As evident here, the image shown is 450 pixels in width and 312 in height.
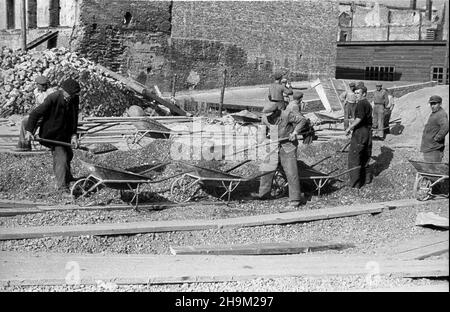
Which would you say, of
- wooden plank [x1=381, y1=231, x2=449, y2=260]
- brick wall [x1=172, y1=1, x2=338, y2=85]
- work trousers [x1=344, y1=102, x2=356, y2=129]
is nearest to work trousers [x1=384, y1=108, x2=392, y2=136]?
work trousers [x1=344, y1=102, x2=356, y2=129]

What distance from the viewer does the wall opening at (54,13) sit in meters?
20.7

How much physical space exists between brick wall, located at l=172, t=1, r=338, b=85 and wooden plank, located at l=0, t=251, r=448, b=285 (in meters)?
17.9

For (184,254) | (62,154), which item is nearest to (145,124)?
(62,154)

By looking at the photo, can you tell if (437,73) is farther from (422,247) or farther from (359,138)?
(422,247)

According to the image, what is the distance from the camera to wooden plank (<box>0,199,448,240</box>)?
Result: 6.09 meters

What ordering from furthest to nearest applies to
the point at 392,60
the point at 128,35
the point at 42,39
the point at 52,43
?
the point at 392,60 < the point at 128,35 < the point at 52,43 < the point at 42,39

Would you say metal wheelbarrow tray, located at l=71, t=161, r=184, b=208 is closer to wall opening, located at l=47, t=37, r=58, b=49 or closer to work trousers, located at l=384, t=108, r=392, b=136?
work trousers, located at l=384, t=108, r=392, b=136

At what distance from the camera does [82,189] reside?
7715 millimetres

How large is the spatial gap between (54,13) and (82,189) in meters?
14.7

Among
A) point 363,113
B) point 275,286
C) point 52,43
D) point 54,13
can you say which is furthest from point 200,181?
point 54,13

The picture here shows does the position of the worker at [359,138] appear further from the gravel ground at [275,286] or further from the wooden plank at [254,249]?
the gravel ground at [275,286]

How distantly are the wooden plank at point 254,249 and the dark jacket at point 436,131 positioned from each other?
2.15 meters

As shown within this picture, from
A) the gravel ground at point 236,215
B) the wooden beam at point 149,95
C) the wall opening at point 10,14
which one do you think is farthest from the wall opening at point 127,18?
the gravel ground at point 236,215
